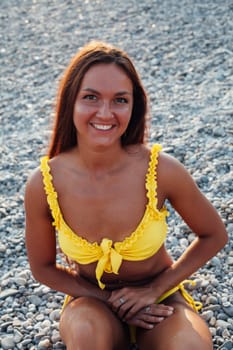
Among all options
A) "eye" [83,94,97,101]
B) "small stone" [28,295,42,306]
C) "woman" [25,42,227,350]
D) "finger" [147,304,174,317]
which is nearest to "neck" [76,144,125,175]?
"woman" [25,42,227,350]

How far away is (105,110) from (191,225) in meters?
0.62

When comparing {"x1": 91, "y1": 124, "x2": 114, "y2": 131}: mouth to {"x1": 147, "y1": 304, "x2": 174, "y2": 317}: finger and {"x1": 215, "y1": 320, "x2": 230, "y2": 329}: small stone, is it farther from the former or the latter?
{"x1": 215, "y1": 320, "x2": 230, "y2": 329}: small stone

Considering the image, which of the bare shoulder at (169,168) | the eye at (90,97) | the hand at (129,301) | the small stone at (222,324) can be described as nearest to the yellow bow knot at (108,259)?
the hand at (129,301)

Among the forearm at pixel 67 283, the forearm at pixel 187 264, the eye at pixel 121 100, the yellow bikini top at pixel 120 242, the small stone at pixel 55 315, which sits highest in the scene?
the eye at pixel 121 100

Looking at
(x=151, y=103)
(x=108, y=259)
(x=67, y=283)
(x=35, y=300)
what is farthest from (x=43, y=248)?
(x=151, y=103)

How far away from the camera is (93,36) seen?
8.24 metres

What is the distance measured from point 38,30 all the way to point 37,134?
11.1 ft

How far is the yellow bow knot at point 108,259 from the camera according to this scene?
2.75 m

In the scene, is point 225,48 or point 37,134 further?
point 225,48

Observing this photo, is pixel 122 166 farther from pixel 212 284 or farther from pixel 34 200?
pixel 212 284

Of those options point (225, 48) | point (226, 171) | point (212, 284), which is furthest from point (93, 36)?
point (212, 284)

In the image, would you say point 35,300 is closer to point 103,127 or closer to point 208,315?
point 208,315

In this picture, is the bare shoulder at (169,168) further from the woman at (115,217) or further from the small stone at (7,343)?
the small stone at (7,343)

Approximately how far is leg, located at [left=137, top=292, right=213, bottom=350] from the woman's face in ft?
2.43
